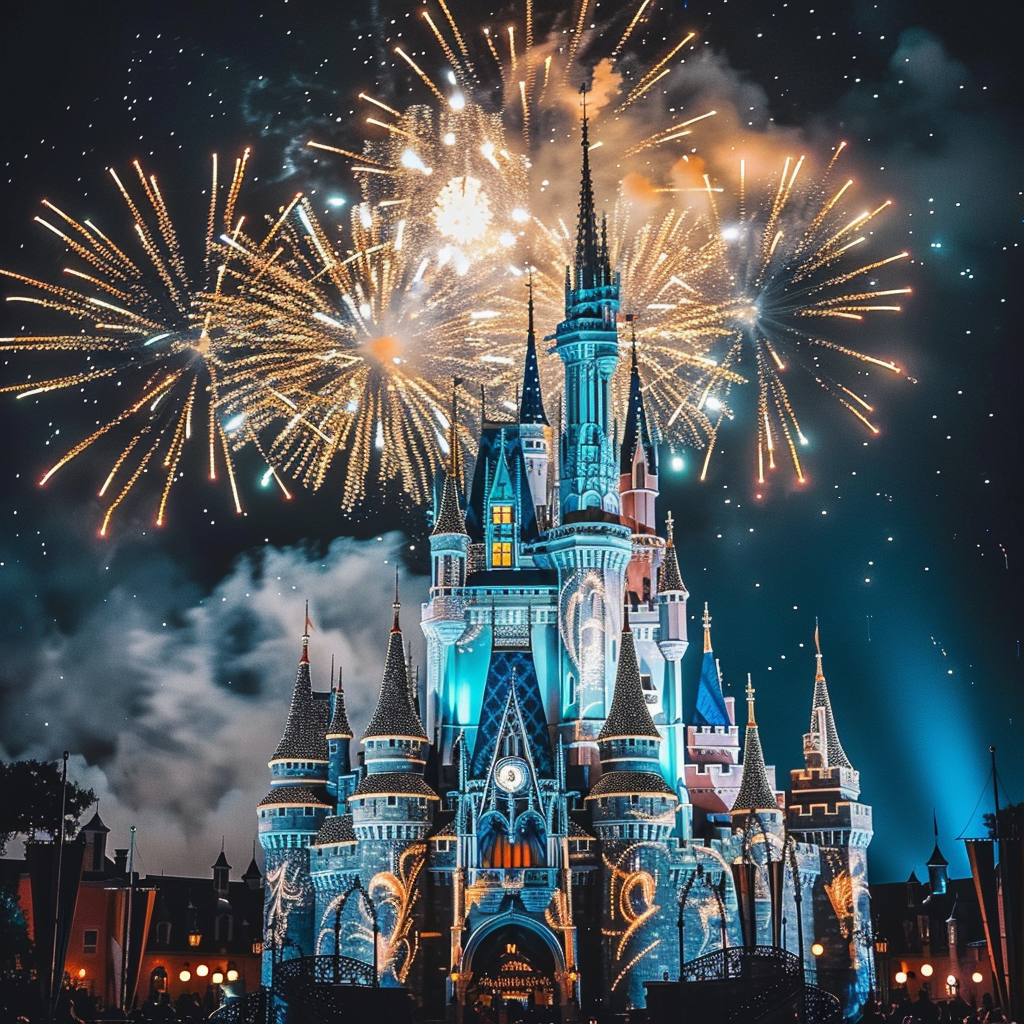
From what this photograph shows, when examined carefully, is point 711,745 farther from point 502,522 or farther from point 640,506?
point 502,522

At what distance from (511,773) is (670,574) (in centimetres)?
1945

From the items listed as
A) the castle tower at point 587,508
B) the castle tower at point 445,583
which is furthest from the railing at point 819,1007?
the castle tower at point 445,583

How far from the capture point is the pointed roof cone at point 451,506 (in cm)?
8575

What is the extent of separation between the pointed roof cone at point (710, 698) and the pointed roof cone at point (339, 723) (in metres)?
19.9

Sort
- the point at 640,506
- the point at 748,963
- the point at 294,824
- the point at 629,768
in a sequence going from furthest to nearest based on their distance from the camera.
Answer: the point at 640,506 → the point at 294,824 → the point at 629,768 → the point at 748,963

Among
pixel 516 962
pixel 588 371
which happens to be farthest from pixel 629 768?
pixel 588 371

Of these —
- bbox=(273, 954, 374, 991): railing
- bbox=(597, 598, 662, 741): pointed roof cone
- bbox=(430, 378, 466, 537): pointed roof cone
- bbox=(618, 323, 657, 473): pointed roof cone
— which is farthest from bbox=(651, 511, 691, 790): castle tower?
bbox=(273, 954, 374, 991): railing

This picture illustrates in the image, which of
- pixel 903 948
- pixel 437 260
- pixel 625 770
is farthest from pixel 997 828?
pixel 903 948

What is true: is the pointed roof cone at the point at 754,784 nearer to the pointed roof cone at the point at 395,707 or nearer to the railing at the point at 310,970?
the pointed roof cone at the point at 395,707

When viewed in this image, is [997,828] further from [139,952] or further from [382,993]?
[139,952]

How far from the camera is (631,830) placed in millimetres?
76875

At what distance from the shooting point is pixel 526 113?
8400 centimetres

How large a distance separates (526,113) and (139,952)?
4357 centimetres

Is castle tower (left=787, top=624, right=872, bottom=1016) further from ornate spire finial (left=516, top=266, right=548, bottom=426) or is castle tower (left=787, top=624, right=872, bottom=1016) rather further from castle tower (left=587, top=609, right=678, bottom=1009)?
ornate spire finial (left=516, top=266, right=548, bottom=426)
